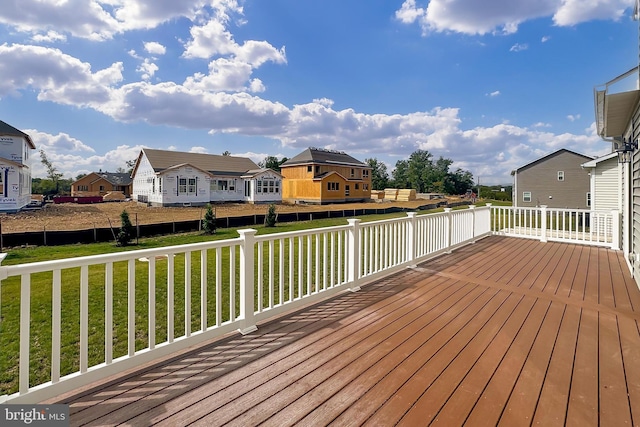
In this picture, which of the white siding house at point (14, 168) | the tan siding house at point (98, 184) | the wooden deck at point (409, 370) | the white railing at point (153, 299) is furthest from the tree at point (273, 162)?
the wooden deck at point (409, 370)

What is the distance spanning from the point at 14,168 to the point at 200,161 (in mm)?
11554

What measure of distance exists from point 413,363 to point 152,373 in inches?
72.2

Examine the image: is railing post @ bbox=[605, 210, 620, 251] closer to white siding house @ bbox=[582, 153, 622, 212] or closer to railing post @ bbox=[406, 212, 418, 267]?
railing post @ bbox=[406, 212, 418, 267]

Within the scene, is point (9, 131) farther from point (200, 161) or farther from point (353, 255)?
point (353, 255)

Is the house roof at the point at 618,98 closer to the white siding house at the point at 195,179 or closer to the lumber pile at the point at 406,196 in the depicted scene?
the white siding house at the point at 195,179

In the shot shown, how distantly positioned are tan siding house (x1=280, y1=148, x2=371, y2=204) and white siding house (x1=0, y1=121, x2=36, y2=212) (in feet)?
62.1

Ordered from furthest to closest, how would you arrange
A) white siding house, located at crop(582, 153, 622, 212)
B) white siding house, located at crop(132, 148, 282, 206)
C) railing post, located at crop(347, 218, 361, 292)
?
white siding house, located at crop(132, 148, 282, 206) < white siding house, located at crop(582, 153, 622, 212) < railing post, located at crop(347, 218, 361, 292)

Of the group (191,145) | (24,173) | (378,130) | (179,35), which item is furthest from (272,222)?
(191,145)

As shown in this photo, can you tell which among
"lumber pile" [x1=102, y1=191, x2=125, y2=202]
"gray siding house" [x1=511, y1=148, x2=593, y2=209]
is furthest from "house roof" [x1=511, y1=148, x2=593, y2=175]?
"lumber pile" [x1=102, y1=191, x2=125, y2=202]

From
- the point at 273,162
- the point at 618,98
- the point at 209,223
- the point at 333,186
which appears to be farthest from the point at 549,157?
the point at 273,162

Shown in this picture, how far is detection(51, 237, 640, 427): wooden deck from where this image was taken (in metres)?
1.69

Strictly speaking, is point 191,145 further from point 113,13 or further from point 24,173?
point 113,13

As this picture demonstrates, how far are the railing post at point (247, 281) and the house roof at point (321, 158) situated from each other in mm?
26494

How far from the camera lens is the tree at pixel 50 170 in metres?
43.8
